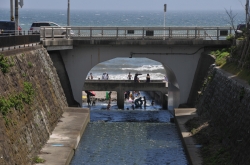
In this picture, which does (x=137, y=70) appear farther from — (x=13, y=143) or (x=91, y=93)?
(x=13, y=143)

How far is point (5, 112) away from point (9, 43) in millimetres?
7431

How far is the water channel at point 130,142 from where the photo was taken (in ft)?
96.9

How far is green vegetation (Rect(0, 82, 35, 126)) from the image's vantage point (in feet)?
78.7

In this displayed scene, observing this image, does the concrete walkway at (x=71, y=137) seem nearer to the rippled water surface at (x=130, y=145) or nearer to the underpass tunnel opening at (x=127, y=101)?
the rippled water surface at (x=130, y=145)

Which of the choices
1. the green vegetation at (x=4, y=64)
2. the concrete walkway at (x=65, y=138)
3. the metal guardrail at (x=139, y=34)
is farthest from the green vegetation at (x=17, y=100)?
the metal guardrail at (x=139, y=34)

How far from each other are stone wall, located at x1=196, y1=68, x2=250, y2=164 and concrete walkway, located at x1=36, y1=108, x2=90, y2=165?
19.6 ft

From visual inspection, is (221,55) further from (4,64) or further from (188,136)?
(4,64)

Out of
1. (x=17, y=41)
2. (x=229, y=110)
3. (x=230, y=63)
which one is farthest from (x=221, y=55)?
(x=17, y=41)

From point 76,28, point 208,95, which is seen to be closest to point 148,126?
point 208,95

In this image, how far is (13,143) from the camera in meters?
23.7

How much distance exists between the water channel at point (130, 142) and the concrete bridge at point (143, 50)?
107 inches

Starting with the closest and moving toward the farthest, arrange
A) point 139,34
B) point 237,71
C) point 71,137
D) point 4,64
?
1. point 4,64
2. point 71,137
3. point 237,71
4. point 139,34

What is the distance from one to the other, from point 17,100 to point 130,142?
882cm

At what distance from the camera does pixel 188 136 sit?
32.4 metres
